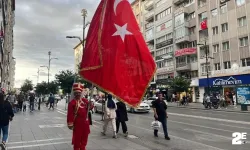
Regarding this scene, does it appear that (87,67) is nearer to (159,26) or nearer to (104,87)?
(104,87)

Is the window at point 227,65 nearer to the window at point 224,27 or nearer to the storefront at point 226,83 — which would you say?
the storefront at point 226,83

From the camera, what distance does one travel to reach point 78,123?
5.66 m

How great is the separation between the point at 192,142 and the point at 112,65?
5.04 metres

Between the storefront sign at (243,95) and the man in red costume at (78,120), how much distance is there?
22.4 meters

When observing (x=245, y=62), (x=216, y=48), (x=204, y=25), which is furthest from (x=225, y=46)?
(x=204, y=25)

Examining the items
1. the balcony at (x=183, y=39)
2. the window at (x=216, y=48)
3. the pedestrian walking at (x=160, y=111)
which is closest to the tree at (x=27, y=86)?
the balcony at (x=183, y=39)

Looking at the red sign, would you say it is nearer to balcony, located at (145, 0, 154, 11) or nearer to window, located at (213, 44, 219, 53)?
window, located at (213, 44, 219, 53)

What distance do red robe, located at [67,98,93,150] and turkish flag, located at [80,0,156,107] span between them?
2.32 ft

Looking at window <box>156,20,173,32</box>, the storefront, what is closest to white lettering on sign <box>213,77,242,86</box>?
the storefront

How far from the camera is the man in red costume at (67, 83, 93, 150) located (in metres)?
5.61

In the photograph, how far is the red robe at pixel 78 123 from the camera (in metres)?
5.61

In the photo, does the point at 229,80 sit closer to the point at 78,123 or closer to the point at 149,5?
the point at 149,5

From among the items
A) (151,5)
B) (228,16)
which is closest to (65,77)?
(228,16)

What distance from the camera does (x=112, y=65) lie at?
5230 mm
